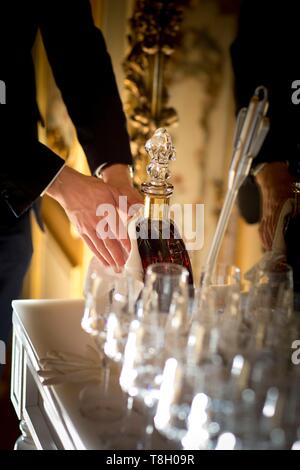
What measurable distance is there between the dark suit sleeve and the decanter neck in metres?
0.55

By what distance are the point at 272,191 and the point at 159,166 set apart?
0.32 meters

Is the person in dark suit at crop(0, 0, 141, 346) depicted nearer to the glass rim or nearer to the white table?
the white table

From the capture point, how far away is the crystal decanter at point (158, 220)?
3.50 feet

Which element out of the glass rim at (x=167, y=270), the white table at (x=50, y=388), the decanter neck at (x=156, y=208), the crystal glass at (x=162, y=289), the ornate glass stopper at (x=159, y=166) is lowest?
the white table at (x=50, y=388)

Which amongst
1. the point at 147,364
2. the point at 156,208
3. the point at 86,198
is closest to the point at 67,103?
the point at 86,198

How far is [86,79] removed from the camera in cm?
162

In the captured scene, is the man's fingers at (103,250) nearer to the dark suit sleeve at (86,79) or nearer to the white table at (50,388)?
the white table at (50,388)

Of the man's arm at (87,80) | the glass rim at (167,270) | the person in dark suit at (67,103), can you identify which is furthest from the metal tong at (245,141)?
the man's arm at (87,80)

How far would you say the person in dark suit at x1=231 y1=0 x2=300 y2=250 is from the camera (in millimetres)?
1266

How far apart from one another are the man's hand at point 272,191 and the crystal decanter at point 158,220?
26cm

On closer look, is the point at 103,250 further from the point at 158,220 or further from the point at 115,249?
the point at 158,220
